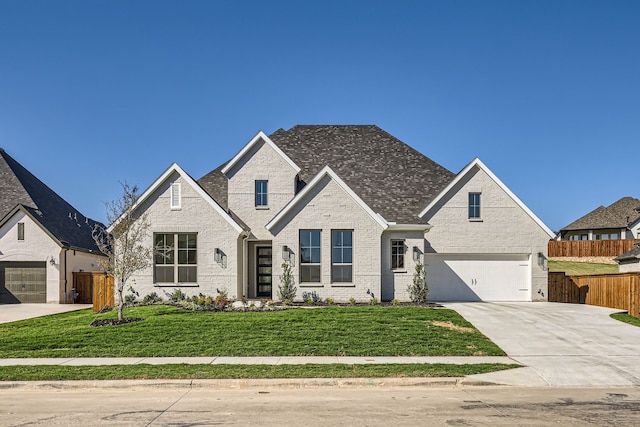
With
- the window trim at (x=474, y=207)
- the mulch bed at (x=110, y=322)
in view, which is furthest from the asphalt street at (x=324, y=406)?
the window trim at (x=474, y=207)

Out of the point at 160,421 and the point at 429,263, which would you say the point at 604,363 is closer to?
the point at 160,421

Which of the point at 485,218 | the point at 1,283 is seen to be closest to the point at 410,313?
the point at 485,218

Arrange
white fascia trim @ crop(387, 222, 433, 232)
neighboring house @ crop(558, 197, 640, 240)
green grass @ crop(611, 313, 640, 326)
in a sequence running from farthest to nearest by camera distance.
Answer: neighboring house @ crop(558, 197, 640, 240) → white fascia trim @ crop(387, 222, 433, 232) → green grass @ crop(611, 313, 640, 326)

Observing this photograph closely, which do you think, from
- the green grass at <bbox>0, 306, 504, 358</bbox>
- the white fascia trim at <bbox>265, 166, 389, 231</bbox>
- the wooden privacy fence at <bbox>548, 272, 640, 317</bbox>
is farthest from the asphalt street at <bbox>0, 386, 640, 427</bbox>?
the white fascia trim at <bbox>265, 166, 389, 231</bbox>

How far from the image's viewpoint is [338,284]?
75.6 ft

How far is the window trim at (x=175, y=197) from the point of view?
2336cm

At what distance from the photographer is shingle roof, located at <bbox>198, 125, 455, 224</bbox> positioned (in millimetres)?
26453

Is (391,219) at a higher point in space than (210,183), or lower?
lower

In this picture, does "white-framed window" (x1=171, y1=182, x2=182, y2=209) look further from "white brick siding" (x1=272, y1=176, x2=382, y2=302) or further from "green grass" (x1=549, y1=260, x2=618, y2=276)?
"green grass" (x1=549, y1=260, x2=618, y2=276)

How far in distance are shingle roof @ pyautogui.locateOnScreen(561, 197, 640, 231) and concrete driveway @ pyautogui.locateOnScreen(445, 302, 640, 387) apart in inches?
1685

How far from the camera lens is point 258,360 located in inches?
529

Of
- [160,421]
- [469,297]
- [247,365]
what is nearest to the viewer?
[160,421]

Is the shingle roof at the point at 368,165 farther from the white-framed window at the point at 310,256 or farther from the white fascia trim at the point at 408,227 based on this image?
the white-framed window at the point at 310,256

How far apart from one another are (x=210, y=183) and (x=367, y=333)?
14094 millimetres
